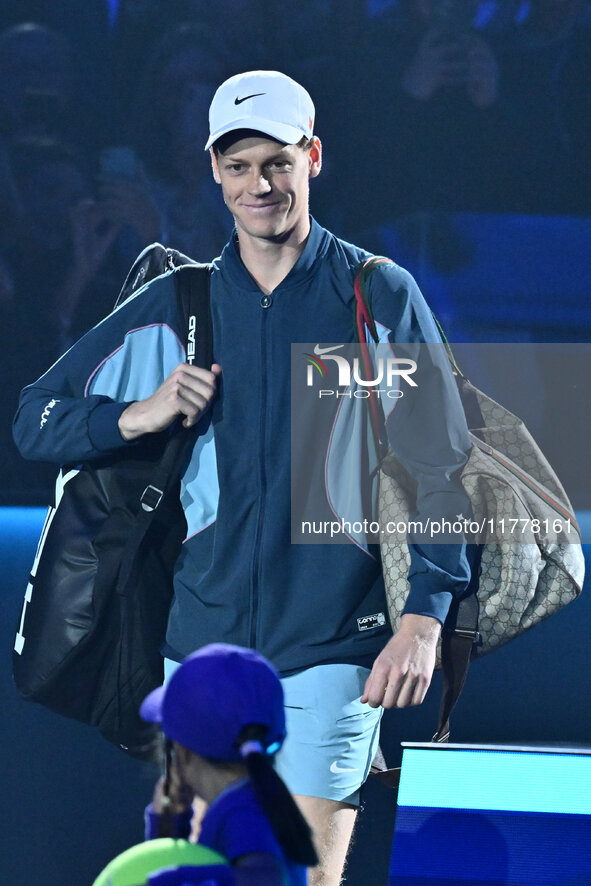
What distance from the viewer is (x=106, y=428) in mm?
2607

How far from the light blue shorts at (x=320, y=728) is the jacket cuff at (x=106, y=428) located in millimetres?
598

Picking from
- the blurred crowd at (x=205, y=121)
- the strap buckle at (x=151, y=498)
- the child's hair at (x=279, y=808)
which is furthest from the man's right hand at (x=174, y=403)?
the child's hair at (x=279, y=808)

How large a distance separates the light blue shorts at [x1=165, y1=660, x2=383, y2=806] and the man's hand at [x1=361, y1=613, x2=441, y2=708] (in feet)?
0.34

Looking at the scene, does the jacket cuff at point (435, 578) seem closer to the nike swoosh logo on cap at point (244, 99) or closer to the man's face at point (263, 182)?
the man's face at point (263, 182)

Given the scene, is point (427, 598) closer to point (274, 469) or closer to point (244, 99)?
point (274, 469)

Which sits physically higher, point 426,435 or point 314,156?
point 314,156

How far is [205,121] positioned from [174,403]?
41.9 inches

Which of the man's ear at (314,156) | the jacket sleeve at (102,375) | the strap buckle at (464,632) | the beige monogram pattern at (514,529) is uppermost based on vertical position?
the man's ear at (314,156)

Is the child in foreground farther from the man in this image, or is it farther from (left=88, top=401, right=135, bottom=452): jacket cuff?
(left=88, top=401, right=135, bottom=452): jacket cuff

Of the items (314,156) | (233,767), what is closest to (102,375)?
(314,156)

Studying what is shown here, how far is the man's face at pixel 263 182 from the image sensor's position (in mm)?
2486

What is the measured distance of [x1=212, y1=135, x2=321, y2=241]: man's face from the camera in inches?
97.9

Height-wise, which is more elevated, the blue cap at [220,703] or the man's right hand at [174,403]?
the man's right hand at [174,403]

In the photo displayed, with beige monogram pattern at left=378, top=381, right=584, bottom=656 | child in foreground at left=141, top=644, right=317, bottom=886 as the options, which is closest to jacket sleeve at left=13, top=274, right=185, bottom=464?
beige monogram pattern at left=378, top=381, right=584, bottom=656
